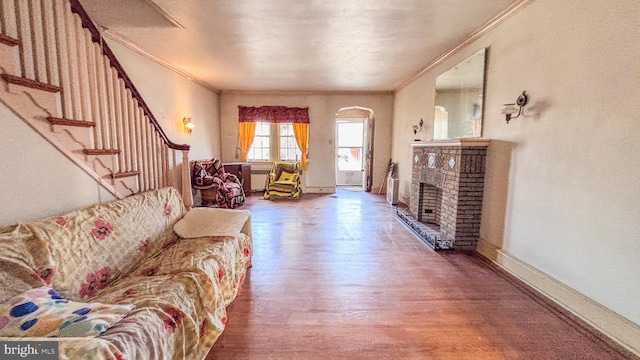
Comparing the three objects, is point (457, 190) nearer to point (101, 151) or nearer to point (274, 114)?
point (101, 151)

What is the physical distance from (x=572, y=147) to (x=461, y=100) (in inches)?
66.8

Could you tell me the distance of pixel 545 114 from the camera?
225 centimetres

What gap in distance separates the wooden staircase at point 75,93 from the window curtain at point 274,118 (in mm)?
4247

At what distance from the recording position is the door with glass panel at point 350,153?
830cm

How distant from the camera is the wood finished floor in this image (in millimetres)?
1635

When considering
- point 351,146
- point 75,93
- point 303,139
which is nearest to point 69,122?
point 75,93

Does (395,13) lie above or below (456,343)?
above

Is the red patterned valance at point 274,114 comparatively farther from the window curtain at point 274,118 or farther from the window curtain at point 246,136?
the window curtain at point 246,136

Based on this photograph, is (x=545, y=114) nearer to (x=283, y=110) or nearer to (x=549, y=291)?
(x=549, y=291)

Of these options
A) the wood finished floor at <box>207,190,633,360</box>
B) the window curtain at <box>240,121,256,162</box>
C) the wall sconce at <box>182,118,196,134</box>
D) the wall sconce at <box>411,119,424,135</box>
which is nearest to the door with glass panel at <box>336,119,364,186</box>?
the window curtain at <box>240,121,256,162</box>

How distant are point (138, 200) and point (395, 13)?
2.94m

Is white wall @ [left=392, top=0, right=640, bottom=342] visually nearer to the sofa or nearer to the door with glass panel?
the sofa

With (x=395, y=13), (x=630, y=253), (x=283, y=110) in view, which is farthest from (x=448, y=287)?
(x=283, y=110)

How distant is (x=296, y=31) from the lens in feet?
10.2
